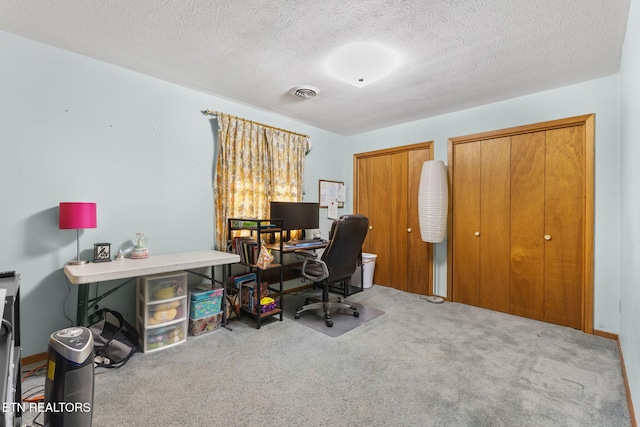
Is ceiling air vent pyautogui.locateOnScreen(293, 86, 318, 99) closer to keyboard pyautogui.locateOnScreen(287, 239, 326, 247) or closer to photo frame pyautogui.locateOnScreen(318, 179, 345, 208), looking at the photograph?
photo frame pyautogui.locateOnScreen(318, 179, 345, 208)

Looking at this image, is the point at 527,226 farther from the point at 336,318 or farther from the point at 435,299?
the point at 336,318

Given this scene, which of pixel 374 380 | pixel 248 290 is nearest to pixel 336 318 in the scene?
pixel 248 290

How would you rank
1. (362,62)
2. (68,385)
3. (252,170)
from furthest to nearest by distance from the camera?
1. (252,170)
2. (362,62)
3. (68,385)

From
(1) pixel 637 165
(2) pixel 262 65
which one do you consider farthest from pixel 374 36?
(1) pixel 637 165

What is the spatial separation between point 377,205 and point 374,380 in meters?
2.85

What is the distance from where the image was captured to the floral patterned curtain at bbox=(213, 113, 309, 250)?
325 centimetres

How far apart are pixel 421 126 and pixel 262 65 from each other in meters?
2.38

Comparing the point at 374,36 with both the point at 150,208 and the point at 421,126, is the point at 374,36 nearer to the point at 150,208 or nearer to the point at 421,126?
the point at 421,126

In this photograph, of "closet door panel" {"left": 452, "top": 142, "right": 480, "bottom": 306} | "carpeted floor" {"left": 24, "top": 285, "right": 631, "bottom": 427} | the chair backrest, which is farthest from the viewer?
"closet door panel" {"left": 452, "top": 142, "right": 480, "bottom": 306}

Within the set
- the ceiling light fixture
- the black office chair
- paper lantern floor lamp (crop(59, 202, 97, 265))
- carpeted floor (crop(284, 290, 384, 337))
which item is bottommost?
carpeted floor (crop(284, 290, 384, 337))

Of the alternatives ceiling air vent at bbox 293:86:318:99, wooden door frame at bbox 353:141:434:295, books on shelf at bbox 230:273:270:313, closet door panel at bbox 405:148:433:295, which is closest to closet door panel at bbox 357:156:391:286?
wooden door frame at bbox 353:141:434:295

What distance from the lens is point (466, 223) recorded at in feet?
11.8

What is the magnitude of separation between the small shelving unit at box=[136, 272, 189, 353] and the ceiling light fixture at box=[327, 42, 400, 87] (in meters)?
2.22

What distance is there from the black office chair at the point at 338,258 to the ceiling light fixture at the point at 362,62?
127cm
